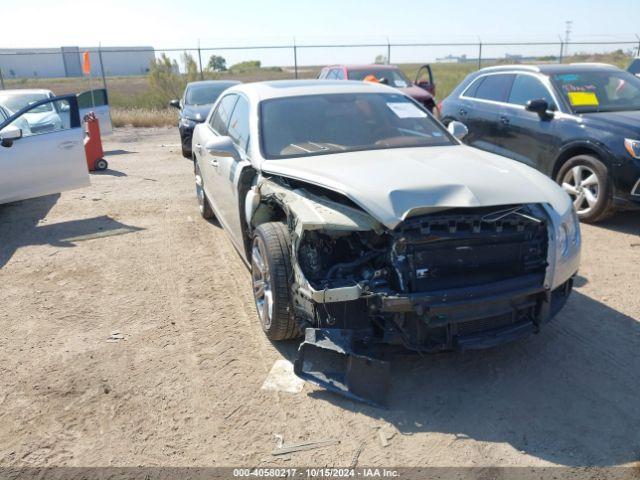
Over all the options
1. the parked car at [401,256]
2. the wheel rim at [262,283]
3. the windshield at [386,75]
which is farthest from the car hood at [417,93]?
the wheel rim at [262,283]

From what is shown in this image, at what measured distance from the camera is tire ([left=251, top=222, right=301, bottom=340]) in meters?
3.56

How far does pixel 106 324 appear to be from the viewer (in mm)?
4324

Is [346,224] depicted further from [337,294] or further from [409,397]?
[409,397]

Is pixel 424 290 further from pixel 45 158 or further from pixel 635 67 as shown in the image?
pixel 635 67

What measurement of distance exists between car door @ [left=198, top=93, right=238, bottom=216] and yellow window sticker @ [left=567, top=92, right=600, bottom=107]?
4.17 m

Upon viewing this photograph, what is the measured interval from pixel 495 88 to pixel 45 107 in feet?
21.1

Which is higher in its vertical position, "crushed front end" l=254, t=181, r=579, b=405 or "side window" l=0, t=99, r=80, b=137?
"side window" l=0, t=99, r=80, b=137

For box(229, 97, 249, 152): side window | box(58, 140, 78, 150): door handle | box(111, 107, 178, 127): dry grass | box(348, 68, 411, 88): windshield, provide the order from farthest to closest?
box(111, 107, 178, 127): dry grass < box(348, 68, 411, 88): windshield < box(58, 140, 78, 150): door handle < box(229, 97, 249, 152): side window

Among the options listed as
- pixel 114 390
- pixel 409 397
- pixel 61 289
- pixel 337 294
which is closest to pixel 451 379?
pixel 409 397

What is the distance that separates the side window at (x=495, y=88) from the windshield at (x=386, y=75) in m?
5.68

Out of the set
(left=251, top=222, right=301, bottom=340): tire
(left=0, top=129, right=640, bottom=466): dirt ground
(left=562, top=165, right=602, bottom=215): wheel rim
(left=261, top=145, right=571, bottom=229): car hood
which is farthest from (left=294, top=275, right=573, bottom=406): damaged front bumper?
(left=562, top=165, right=602, bottom=215): wheel rim

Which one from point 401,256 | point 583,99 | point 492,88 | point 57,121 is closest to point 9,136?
point 57,121

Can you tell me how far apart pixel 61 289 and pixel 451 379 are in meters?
3.57

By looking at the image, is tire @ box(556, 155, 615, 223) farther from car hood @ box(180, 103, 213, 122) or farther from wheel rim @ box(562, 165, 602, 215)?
car hood @ box(180, 103, 213, 122)
